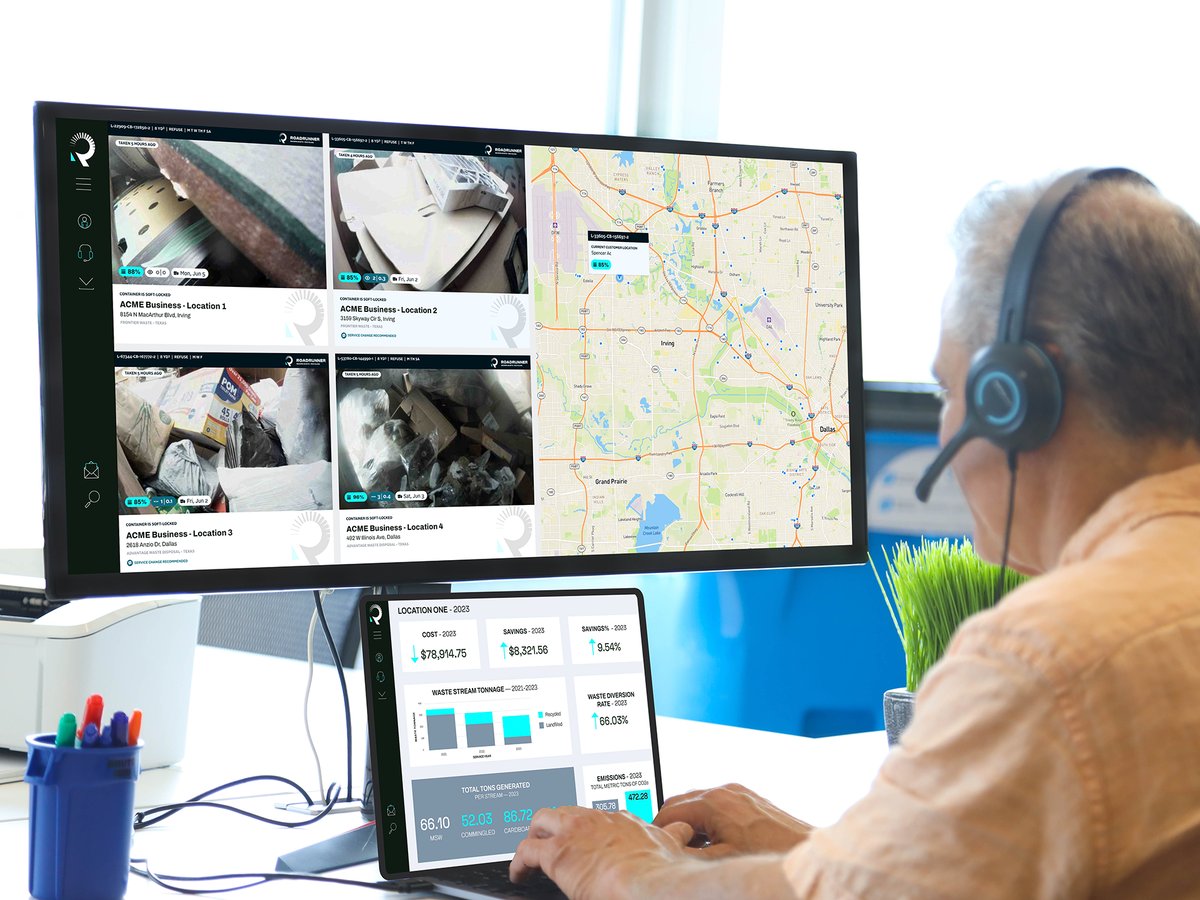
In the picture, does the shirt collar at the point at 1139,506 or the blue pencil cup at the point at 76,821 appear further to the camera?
the blue pencil cup at the point at 76,821

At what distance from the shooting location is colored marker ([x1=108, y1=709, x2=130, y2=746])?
3.01 feet

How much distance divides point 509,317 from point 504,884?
19.3 inches

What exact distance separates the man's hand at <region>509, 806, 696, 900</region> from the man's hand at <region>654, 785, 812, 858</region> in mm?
23

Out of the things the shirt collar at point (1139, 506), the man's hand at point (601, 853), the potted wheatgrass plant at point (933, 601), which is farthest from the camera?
the potted wheatgrass plant at point (933, 601)

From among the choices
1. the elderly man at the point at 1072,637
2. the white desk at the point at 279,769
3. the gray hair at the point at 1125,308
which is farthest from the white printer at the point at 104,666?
the gray hair at the point at 1125,308

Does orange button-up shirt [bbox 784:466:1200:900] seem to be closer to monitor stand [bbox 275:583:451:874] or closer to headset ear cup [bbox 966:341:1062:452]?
headset ear cup [bbox 966:341:1062:452]

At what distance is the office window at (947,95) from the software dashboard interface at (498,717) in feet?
4.68

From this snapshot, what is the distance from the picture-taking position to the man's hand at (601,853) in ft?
2.71

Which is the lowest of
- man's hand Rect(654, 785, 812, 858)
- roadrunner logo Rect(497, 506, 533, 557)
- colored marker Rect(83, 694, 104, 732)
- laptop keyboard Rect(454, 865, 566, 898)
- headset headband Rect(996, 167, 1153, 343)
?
laptop keyboard Rect(454, 865, 566, 898)

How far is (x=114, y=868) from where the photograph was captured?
904mm

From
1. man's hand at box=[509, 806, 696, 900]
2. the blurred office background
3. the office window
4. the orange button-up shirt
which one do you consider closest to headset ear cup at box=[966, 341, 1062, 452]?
the orange button-up shirt

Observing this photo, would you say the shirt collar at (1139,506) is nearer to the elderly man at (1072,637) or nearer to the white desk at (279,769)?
the elderly man at (1072,637)

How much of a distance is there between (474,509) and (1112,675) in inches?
24.9

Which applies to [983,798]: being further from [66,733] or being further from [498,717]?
[66,733]
